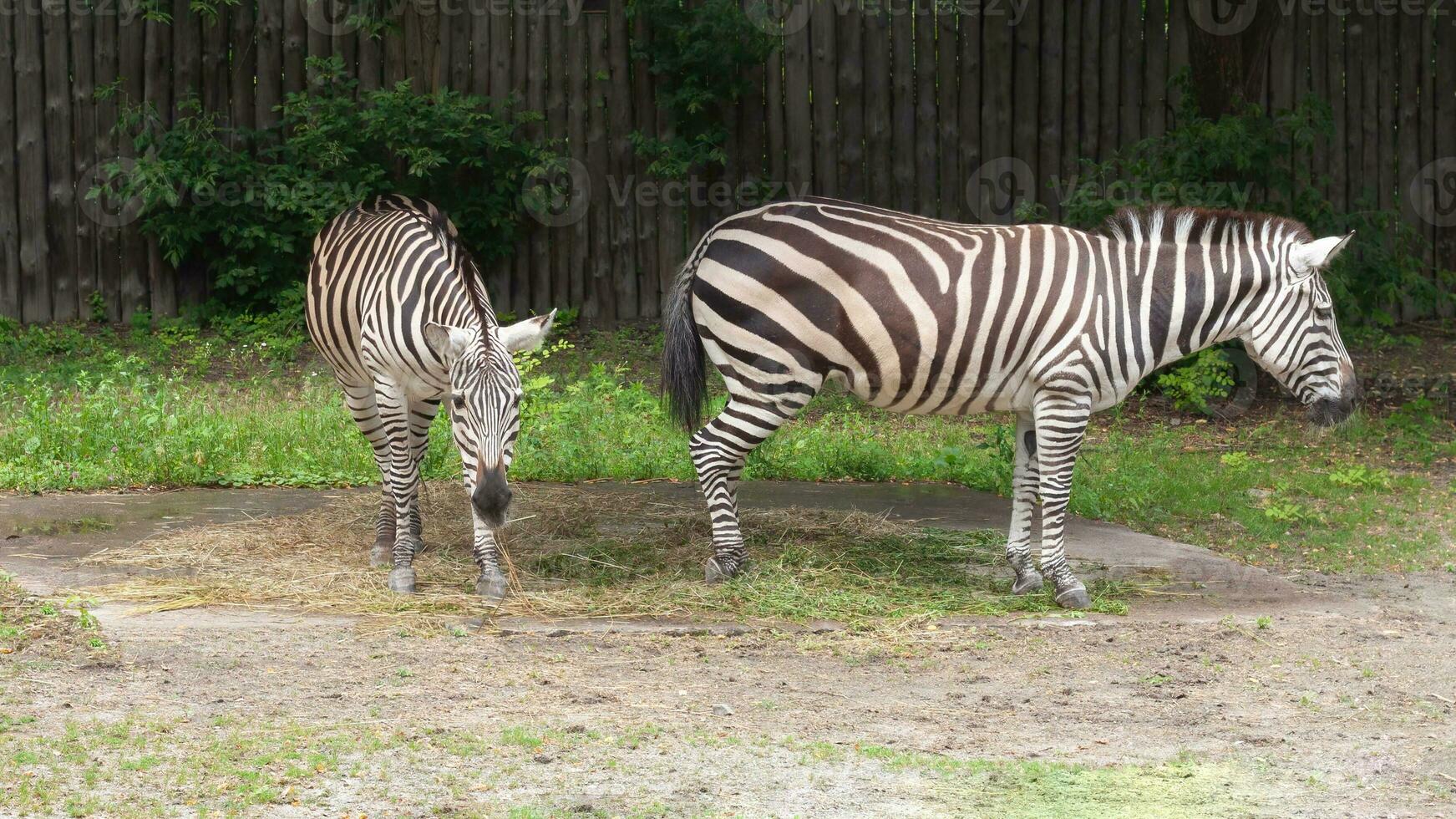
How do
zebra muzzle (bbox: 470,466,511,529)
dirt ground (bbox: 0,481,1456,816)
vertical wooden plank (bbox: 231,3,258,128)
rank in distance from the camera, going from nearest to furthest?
dirt ground (bbox: 0,481,1456,816) → zebra muzzle (bbox: 470,466,511,529) → vertical wooden plank (bbox: 231,3,258,128)

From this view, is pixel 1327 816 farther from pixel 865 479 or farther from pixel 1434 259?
pixel 1434 259

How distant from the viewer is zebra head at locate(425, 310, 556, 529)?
A: 5988 millimetres

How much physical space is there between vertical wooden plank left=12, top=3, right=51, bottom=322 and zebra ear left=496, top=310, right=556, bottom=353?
8.78m

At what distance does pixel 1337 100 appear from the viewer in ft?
47.0

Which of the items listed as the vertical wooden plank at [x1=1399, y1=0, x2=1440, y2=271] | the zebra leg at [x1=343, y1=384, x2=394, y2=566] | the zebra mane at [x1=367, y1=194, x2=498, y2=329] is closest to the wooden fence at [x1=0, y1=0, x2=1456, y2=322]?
the vertical wooden plank at [x1=1399, y1=0, x2=1440, y2=271]

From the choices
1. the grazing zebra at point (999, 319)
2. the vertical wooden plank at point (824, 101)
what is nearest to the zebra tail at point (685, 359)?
the grazing zebra at point (999, 319)

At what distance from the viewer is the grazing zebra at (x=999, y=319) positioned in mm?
6672

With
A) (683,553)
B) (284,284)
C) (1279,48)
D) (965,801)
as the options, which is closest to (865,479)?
(683,553)

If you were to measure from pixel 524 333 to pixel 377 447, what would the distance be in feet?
5.50

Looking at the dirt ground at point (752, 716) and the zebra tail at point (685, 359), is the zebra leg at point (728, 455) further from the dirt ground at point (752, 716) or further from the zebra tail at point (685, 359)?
the dirt ground at point (752, 716)

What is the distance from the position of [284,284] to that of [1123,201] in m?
7.42

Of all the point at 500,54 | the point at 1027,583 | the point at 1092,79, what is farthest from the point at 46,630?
the point at 1092,79

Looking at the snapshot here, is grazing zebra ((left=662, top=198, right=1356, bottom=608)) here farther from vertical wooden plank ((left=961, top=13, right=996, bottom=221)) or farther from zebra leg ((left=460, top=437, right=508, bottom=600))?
vertical wooden plank ((left=961, top=13, right=996, bottom=221))

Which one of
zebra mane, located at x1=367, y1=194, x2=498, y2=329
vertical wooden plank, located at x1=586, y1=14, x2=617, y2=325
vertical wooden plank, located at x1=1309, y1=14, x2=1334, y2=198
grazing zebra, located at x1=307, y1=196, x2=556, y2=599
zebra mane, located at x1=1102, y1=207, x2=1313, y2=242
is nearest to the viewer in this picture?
grazing zebra, located at x1=307, y1=196, x2=556, y2=599
